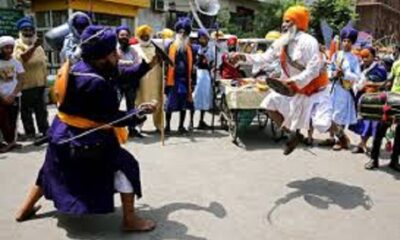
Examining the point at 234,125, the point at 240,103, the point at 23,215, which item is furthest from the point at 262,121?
the point at 23,215

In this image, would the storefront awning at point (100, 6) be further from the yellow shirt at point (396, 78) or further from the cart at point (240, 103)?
the yellow shirt at point (396, 78)

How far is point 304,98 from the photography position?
6.29 meters

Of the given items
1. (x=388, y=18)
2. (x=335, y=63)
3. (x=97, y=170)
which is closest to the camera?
(x=97, y=170)

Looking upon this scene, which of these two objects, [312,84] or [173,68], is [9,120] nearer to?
[173,68]

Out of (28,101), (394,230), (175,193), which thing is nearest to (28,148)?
(28,101)

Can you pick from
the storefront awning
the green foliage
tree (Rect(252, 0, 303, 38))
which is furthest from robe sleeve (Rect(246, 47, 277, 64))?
tree (Rect(252, 0, 303, 38))

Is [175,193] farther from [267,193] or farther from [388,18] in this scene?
[388,18]

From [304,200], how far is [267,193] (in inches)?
17.3

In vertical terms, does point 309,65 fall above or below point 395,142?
above

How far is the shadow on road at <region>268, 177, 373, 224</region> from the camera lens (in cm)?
571

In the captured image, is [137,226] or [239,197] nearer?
[137,226]

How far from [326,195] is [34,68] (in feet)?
17.6

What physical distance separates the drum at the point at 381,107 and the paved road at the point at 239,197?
86cm

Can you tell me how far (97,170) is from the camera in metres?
4.61
